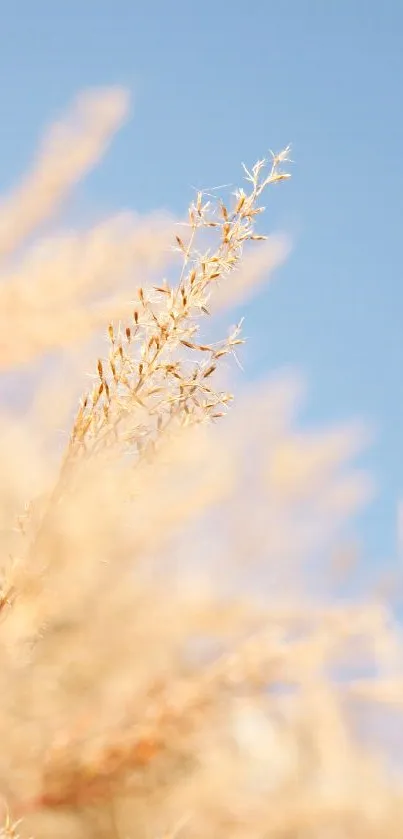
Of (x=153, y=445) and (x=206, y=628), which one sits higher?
(x=153, y=445)

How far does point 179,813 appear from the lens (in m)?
0.22

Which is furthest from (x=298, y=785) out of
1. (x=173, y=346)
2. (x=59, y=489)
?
(x=173, y=346)

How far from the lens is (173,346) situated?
0.49 meters

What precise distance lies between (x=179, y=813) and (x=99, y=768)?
0.12ft

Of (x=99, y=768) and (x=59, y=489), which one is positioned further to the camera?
(x=59, y=489)

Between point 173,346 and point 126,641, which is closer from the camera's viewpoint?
point 126,641

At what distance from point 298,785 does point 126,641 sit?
0.18 feet

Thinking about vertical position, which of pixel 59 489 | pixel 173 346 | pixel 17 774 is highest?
pixel 173 346

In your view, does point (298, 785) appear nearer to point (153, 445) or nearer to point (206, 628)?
point (206, 628)

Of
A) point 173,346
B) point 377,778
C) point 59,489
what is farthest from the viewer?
point 173,346

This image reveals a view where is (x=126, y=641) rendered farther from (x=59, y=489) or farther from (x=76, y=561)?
(x=59, y=489)

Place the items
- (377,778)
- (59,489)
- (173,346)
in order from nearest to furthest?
(377,778)
(59,489)
(173,346)

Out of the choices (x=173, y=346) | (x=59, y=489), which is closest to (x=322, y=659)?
(x=59, y=489)

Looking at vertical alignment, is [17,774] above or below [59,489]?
below
